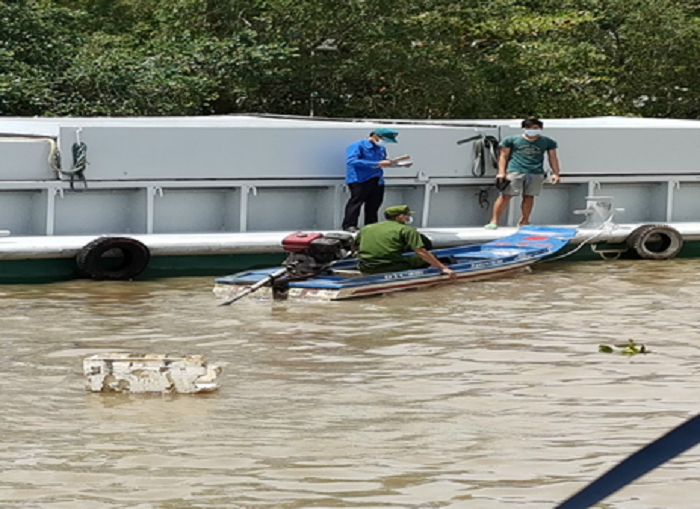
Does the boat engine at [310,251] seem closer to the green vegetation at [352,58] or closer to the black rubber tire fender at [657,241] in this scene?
the black rubber tire fender at [657,241]

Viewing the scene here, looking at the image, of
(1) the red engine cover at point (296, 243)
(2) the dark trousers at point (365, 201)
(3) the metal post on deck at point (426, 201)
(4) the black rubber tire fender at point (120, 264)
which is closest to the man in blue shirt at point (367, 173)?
(2) the dark trousers at point (365, 201)

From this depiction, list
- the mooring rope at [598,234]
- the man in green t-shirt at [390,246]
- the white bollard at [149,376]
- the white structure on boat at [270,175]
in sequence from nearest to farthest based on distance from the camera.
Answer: the white bollard at [149,376], the man in green t-shirt at [390,246], the white structure on boat at [270,175], the mooring rope at [598,234]

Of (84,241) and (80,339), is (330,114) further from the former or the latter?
(80,339)

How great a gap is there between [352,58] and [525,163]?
6.23 m

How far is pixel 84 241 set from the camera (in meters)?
13.6

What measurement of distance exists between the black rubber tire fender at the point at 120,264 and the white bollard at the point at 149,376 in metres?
5.35

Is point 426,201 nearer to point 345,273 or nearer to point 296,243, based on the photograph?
point 345,273

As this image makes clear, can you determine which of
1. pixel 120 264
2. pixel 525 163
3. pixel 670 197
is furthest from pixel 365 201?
pixel 670 197

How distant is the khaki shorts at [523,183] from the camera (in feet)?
52.0

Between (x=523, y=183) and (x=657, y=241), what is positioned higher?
(x=523, y=183)

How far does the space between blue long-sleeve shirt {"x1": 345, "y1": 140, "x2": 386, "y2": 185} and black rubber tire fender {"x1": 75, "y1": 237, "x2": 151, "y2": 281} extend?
8.66 feet

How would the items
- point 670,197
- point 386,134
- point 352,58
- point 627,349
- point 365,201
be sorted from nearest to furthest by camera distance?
1. point 627,349
2. point 386,134
3. point 365,201
4. point 670,197
5. point 352,58

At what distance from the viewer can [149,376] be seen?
8.09 m

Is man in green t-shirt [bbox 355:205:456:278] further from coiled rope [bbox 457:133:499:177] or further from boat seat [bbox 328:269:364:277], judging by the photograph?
coiled rope [bbox 457:133:499:177]
